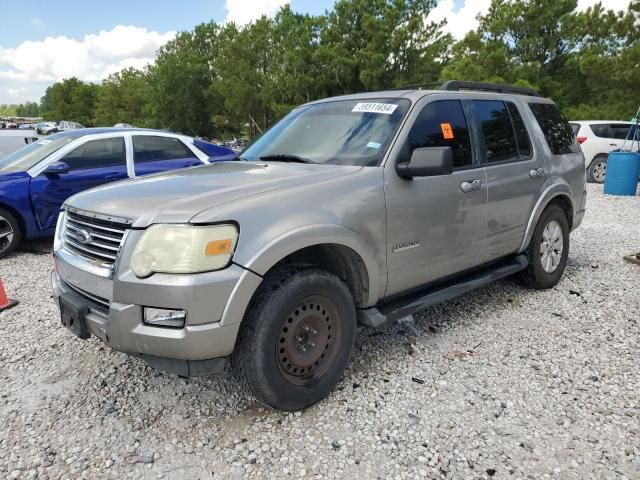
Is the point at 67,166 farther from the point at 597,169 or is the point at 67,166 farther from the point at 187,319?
the point at 597,169

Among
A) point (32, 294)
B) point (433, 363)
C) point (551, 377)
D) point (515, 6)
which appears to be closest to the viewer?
point (551, 377)

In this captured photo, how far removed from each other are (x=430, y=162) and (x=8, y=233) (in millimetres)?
5641

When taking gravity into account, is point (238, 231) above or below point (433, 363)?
above

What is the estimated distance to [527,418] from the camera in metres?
2.71

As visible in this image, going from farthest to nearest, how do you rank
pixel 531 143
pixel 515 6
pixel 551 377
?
1. pixel 515 6
2. pixel 531 143
3. pixel 551 377

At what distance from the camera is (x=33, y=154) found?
6.50 m

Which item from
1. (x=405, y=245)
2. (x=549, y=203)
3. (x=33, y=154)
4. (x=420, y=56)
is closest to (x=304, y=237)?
(x=405, y=245)

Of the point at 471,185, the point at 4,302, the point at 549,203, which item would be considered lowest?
the point at 4,302

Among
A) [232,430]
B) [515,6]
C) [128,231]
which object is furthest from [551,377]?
[515,6]

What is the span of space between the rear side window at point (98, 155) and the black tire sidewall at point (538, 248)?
5.34 m

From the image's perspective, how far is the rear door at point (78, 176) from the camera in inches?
239

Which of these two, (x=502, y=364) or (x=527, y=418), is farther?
(x=502, y=364)

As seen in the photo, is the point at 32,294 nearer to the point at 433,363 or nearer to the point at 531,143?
the point at 433,363

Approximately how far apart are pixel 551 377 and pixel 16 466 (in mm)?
3144
